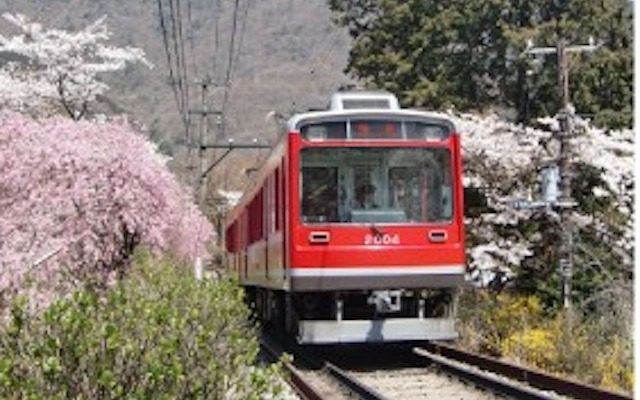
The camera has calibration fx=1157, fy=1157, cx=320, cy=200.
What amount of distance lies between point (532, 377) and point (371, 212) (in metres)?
2.85

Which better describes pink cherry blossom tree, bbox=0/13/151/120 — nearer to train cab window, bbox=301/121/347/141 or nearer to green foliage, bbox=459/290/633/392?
green foliage, bbox=459/290/633/392

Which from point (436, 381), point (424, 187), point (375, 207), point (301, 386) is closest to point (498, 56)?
point (424, 187)

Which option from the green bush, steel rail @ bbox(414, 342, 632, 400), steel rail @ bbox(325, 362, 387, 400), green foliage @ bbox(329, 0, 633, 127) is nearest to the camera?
the green bush

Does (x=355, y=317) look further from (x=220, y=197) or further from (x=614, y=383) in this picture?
(x=220, y=197)

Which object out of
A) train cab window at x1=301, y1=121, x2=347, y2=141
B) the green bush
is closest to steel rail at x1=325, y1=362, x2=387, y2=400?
train cab window at x1=301, y1=121, x2=347, y2=141

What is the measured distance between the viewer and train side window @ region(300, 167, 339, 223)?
42.1 feet

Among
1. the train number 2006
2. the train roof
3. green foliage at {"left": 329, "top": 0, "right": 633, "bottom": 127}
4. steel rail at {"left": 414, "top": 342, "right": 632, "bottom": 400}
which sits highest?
green foliage at {"left": 329, "top": 0, "right": 633, "bottom": 127}

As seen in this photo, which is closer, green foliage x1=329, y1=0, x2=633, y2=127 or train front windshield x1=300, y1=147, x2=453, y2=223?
train front windshield x1=300, y1=147, x2=453, y2=223

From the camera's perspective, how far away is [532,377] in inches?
440

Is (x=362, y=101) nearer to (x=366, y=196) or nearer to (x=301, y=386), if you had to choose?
(x=366, y=196)

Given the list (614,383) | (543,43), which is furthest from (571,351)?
(543,43)

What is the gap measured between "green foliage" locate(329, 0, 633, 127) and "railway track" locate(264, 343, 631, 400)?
1191cm

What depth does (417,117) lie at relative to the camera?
1308cm

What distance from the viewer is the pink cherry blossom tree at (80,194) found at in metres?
18.2
